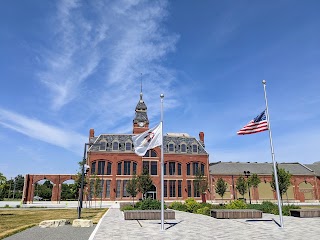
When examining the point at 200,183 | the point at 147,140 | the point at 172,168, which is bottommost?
the point at 200,183

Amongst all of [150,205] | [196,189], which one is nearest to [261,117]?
[150,205]

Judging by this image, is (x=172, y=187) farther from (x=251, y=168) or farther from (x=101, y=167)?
(x=251, y=168)

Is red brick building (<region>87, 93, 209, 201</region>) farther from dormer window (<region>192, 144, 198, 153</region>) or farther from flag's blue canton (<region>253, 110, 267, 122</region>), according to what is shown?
flag's blue canton (<region>253, 110, 267, 122</region>)

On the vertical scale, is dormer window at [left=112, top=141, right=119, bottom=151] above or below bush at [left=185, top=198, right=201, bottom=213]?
above

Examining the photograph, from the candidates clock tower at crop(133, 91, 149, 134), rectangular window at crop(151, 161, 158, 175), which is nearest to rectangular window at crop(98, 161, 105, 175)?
rectangular window at crop(151, 161, 158, 175)

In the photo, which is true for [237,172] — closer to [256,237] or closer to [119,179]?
[119,179]

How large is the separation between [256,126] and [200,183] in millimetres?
32652

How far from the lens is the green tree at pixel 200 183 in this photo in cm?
4462

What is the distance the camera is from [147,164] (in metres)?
50.2

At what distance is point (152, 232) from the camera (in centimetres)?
1151

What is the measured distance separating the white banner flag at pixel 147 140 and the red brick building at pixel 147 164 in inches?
1407

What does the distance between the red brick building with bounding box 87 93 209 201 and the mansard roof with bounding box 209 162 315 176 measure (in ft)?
14.1

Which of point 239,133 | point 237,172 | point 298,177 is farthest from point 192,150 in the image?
point 239,133

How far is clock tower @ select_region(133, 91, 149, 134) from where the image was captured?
54.6 metres
